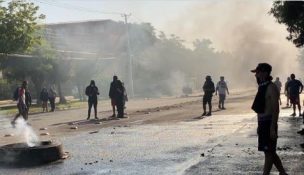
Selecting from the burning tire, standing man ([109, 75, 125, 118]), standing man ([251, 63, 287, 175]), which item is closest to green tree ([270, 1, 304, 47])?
standing man ([109, 75, 125, 118])

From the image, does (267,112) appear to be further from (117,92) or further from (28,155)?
(117,92)

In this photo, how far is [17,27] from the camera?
31.5 m

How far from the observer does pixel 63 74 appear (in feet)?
133

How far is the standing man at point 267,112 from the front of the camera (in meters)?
6.82

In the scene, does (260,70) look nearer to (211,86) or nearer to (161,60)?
(211,86)

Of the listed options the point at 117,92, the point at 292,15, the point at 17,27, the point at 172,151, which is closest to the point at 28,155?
the point at 172,151

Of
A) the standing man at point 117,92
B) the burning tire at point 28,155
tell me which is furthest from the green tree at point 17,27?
the burning tire at point 28,155

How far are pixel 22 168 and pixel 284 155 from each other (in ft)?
15.9

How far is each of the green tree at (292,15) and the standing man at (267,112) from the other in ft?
38.6

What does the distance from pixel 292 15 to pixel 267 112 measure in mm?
12405

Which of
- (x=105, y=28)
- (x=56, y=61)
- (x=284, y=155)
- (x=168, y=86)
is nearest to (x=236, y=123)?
(x=284, y=155)

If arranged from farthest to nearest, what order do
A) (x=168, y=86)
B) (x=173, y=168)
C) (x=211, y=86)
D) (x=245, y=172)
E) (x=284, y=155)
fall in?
(x=168, y=86) → (x=211, y=86) → (x=284, y=155) → (x=173, y=168) → (x=245, y=172)

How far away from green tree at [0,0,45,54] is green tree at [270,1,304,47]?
691 inches

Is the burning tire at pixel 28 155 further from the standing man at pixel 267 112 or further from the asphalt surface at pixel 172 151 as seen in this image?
the standing man at pixel 267 112
